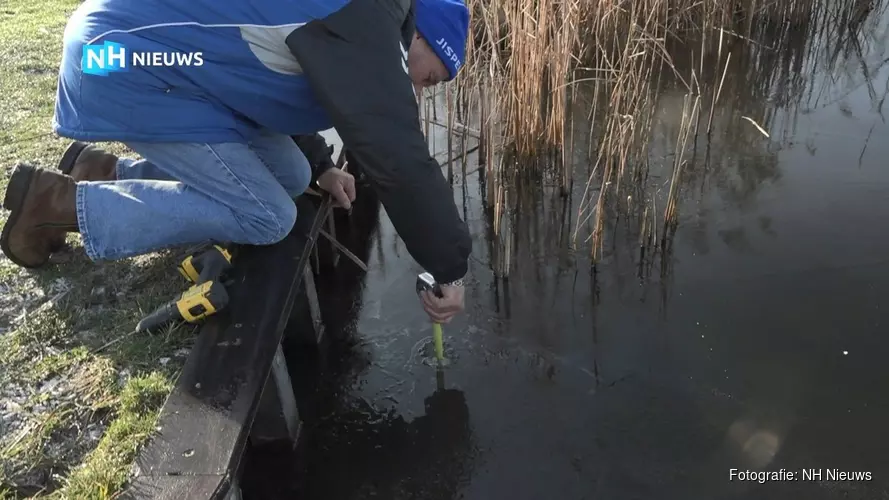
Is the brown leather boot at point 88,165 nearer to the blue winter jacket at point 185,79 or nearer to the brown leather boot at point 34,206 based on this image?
the brown leather boot at point 34,206

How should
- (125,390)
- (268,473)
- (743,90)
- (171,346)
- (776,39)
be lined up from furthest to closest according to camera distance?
1. (776,39)
2. (743,90)
3. (268,473)
4. (171,346)
5. (125,390)

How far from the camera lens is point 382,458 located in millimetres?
2145

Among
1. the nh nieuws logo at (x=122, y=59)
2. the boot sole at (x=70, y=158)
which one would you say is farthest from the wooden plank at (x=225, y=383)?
the boot sole at (x=70, y=158)

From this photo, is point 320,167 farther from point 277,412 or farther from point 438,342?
point 277,412

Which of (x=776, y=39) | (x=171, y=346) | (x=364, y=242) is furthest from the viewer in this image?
(x=776, y=39)

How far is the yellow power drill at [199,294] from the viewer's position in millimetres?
1908

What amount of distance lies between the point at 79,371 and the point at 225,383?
51 cm

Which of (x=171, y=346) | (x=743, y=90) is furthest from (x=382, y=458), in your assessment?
(x=743, y=90)

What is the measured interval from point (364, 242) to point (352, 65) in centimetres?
167

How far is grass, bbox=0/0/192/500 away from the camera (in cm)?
163

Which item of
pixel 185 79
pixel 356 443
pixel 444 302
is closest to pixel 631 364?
pixel 444 302

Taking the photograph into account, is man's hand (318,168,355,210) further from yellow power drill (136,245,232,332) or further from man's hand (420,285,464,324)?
man's hand (420,285,464,324)

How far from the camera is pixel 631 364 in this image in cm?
243

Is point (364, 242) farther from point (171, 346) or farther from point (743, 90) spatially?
point (743, 90)
